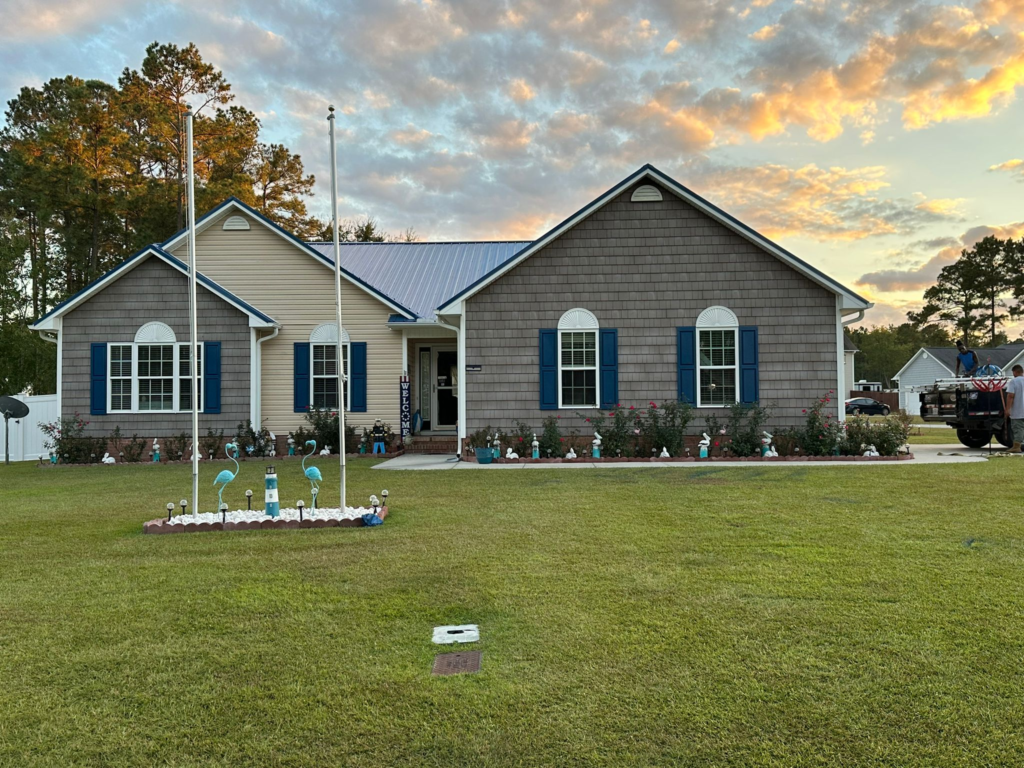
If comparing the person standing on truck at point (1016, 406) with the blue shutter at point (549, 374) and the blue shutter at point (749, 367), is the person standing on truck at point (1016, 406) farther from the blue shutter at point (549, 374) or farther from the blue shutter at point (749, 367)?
the blue shutter at point (549, 374)

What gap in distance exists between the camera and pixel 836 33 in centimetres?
1245

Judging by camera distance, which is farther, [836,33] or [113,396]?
[113,396]

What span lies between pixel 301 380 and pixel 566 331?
6.20m

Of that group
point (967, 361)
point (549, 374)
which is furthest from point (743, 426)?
→ point (967, 361)

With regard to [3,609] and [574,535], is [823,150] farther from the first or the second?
[3,609]

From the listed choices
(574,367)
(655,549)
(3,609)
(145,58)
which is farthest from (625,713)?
(145,58)

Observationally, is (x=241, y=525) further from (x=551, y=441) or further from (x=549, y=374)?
(x=549, y=374)

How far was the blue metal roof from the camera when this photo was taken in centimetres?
1709

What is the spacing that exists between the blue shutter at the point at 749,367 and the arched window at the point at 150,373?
11.4 metres

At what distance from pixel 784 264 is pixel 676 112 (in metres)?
4.47

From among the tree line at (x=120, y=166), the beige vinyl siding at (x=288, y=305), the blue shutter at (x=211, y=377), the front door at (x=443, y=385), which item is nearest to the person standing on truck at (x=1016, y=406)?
the front door at (x=443, y=385)

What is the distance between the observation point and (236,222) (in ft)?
53.3

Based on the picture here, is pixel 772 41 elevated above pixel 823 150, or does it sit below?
above

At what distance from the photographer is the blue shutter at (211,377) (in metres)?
15.1
